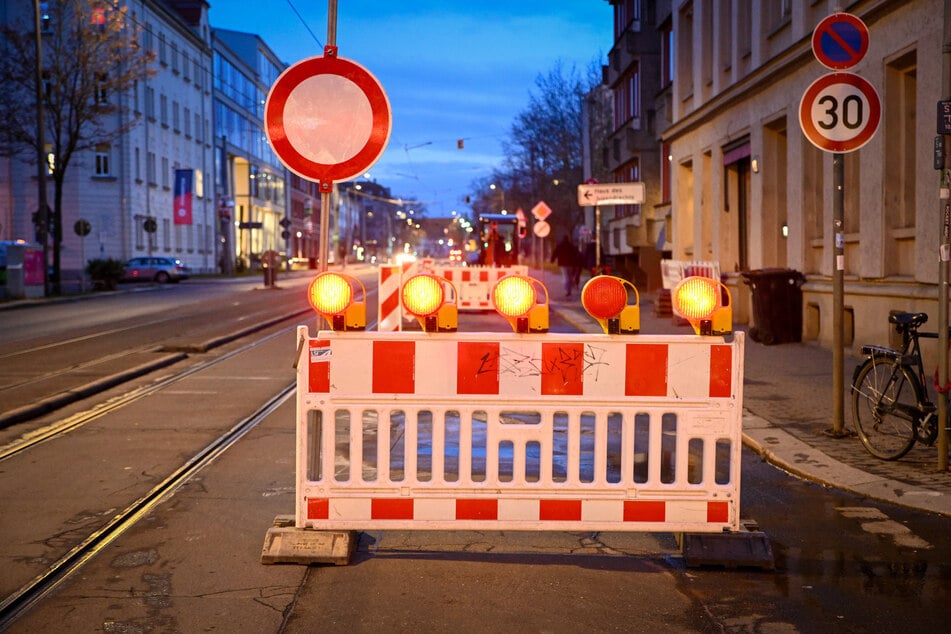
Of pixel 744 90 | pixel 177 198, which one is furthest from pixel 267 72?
pixel 744 90

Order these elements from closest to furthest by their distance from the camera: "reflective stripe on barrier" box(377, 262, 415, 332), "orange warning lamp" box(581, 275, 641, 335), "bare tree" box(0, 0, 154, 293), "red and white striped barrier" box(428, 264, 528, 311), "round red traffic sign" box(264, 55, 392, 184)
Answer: "orange warning lamp" box(581, 275, 641, 335)
"round red traffic sign" box(264, 55, 392, 184)
"reflective stripe on barrier" box(377, 262, 415, 332)
"red and white striped barrier" box(428, 264, 528, 311)
"bare tree" box(0, 0, 154, 293)

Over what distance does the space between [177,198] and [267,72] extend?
38.1m

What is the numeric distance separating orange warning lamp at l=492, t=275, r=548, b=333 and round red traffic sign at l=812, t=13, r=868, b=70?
14.2 feet

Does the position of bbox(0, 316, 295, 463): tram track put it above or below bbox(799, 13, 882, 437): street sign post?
below

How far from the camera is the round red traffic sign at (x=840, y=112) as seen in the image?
832 cm

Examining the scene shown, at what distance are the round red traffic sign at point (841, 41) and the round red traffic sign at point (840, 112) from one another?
0.13 metres

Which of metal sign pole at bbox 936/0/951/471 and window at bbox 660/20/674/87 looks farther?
window at bbox 660/20/674/87

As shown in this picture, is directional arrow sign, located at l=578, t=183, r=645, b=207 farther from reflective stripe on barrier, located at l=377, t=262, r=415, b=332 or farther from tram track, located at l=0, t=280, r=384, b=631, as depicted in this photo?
tram track, located at l=0, t=280, r=384, b=631

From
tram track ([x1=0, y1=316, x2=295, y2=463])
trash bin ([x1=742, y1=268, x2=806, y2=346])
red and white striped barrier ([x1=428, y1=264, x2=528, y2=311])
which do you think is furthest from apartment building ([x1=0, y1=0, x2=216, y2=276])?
trash bin ([x1=742, y1=268, x2=806, y2=346])

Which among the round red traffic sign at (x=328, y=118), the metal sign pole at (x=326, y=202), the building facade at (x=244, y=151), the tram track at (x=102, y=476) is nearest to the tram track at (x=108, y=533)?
the tram track at (x=102, y=476)

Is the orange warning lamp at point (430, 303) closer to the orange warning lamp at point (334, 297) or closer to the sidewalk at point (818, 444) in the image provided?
the orange warning lamp at point (334, 297)

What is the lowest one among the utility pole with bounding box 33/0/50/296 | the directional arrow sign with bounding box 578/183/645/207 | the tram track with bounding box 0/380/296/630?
the tram track with bounding box 0/380/296/630

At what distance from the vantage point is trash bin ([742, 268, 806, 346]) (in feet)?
54.5

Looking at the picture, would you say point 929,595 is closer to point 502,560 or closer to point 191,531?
point 502,560
